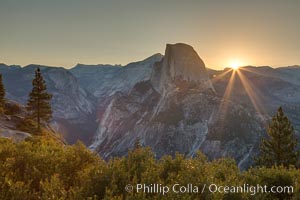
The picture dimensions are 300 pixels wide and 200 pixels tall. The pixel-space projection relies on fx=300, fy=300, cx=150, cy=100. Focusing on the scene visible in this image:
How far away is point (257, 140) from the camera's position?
148000 millimetres

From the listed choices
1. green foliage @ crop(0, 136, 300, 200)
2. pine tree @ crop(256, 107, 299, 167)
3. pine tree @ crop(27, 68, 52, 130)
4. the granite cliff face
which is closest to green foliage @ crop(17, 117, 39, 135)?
pine tree @ crop(27, 68, 52, 130)

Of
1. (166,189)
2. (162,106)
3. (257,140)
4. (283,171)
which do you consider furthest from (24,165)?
(162,106)

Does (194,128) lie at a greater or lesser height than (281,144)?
lesser

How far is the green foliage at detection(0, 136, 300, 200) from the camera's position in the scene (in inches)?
432

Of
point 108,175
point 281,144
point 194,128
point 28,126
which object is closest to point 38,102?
point 28,126

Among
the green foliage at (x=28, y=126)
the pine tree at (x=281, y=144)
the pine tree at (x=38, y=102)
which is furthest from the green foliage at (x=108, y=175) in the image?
the pine tree at (x=38, y=102)

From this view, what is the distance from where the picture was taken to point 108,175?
12.9 m

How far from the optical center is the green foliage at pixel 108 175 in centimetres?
1096

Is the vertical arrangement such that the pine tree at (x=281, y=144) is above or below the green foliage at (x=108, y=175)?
below

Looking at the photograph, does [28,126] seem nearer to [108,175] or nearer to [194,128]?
[108,175]

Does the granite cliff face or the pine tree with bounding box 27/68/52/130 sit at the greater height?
the pine tree with bounding box 27/68/52/130

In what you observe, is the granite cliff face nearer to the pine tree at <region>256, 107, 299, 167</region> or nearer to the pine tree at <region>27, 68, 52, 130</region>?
the pine tree at <region>27, 68, 52, 130</region>

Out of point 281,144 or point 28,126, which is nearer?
point 281,144

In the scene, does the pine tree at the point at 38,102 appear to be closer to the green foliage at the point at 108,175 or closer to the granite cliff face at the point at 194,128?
the green foliage at the point at 108,175
